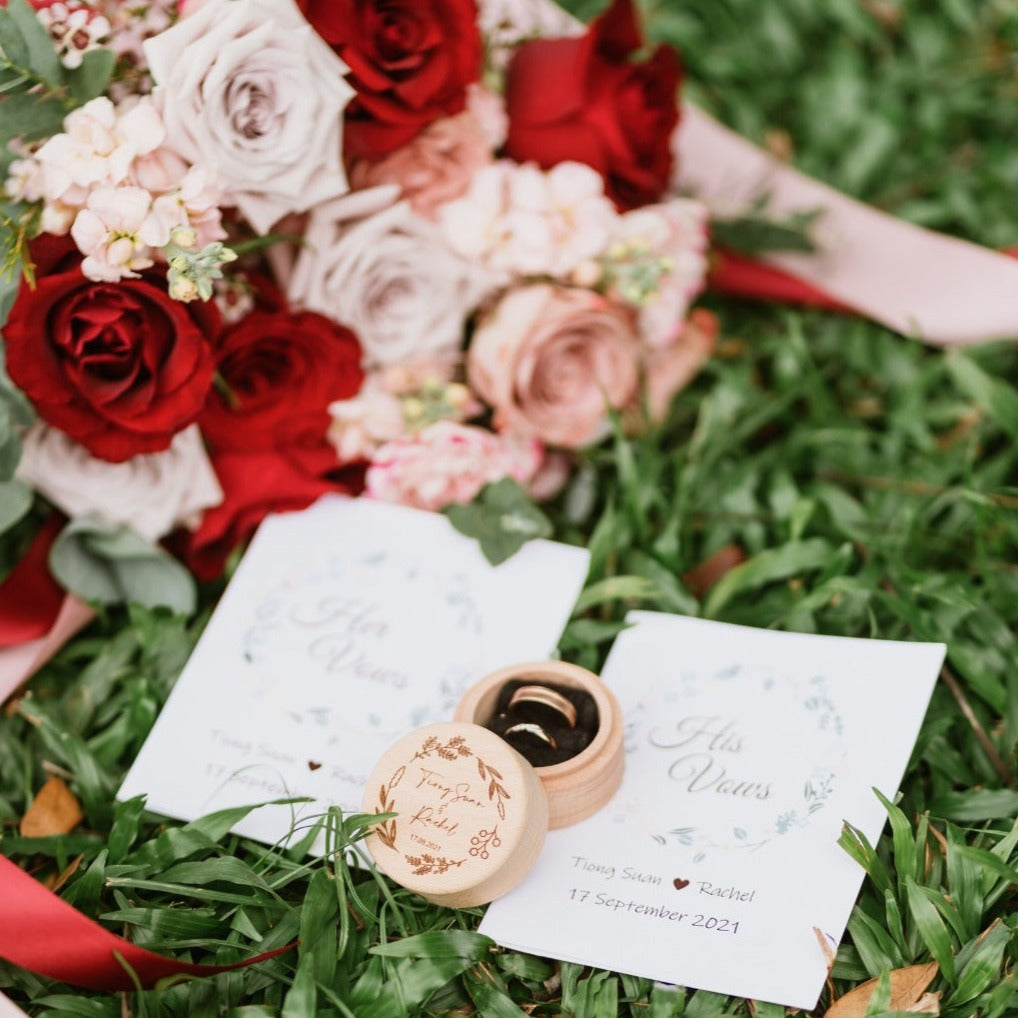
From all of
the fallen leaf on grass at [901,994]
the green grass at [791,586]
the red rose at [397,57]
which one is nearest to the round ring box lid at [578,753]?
the green grass at [791,586]

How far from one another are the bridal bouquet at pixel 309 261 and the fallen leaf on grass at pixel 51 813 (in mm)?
226

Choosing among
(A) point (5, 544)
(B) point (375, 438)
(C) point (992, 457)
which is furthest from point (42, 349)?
(C) point (992, 457)

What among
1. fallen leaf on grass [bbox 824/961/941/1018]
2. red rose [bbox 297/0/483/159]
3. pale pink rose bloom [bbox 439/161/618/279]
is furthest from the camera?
pale pink rose bloom [bbox 439/161/618/279]

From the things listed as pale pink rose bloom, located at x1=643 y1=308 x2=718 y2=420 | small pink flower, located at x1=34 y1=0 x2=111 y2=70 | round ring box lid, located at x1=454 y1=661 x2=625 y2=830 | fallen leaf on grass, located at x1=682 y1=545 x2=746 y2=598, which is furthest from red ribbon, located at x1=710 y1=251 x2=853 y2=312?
small pink flower, located at x1=34 y1=0 x2=111 y2=70

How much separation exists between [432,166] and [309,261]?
0.18m

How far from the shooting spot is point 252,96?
1.11 meters

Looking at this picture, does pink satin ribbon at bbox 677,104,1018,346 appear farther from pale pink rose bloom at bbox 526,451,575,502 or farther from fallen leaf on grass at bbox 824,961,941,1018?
fallen leaf on grass at bbox 824,961,941,1018

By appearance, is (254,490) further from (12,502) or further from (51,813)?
(51,813)

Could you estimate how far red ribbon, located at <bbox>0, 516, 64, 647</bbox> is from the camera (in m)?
1.22

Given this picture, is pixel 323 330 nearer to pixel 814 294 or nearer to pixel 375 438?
pixel 375 438

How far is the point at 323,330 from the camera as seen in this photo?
1.25 metres

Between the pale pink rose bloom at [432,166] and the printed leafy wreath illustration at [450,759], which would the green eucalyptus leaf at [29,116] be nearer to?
the pale pink rose bloom at [432,166]

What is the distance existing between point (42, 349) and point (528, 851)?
26.1 inches

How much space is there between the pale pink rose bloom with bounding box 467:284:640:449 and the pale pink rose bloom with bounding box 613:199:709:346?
4cm
